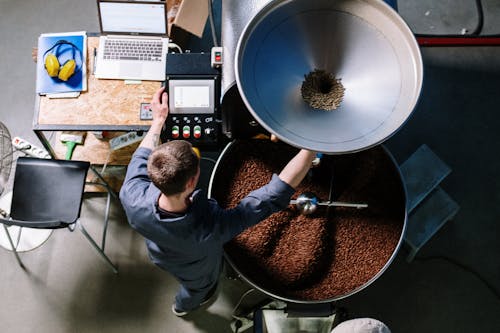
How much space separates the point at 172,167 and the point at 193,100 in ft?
2.31

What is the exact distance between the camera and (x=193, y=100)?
6.46 ft

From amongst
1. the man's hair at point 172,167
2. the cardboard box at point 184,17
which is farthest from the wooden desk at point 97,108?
the man's hair at point 172,167

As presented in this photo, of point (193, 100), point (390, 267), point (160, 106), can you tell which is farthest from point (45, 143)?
point (390, 267)

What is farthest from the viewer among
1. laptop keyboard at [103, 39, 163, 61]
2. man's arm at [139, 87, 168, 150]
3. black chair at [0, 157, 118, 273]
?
laptop keyboard at [103, 39, 163, 61]

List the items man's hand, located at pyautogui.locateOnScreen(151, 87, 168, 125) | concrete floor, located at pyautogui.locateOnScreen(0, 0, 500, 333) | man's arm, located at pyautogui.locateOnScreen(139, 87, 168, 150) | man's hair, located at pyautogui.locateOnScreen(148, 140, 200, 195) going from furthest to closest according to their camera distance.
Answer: concrete floor, located at pyautogui.locateOnScreen(0, 0, 500, 333)
man's hand, located at pyautogui.locateOnScreen(151, 87, 168, 125)
man's arm, located at pyautogui.locateOnScreen(139, 87, 168, 150)
man's hair, located at pyautogui.locateOnScreen(148, 140, 200, 195)

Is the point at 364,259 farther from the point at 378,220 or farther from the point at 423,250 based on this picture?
the point at 423,250

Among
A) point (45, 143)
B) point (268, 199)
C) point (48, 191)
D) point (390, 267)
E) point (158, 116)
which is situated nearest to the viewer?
point (268, 199)

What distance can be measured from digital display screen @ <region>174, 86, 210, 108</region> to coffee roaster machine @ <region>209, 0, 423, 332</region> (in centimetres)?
80

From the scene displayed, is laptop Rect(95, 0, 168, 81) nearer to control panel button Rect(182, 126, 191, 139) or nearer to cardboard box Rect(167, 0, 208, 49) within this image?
cardboard box Rect(167, 0, 208, 49)

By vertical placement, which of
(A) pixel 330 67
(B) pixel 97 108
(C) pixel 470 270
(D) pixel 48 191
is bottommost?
(C) pixel 470 270

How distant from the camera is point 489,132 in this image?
9.18 ft

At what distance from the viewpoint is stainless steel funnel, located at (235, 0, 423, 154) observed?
3.35 ft

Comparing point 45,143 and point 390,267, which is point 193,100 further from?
point 390,267

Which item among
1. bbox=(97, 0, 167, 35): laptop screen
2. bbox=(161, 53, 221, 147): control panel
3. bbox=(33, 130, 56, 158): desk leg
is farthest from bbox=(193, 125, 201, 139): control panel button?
bbox=(33, 130, 56, 158): desk leg
